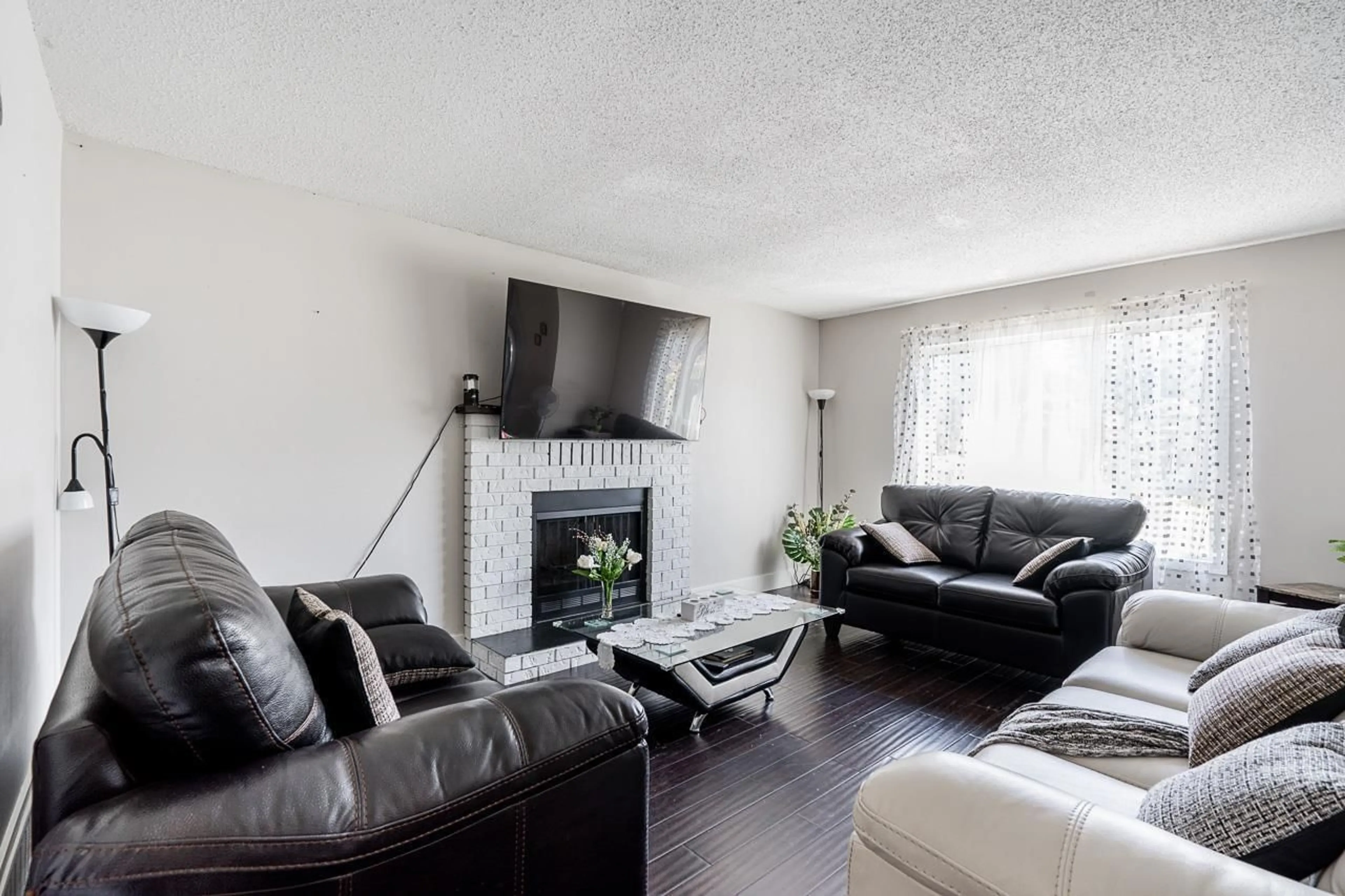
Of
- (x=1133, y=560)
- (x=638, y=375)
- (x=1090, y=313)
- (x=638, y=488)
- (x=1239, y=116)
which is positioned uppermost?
(x=1239, y=116)

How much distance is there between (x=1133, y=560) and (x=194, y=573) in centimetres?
380

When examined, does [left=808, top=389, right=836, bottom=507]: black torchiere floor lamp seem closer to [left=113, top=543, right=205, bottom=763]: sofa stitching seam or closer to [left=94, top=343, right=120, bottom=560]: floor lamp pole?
[left=94, top=343, right=120, bottom=560]: floor lamp pole

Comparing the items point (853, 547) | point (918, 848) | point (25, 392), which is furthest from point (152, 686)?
point (853, 547)

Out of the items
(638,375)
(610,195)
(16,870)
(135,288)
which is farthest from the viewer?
(638,375)

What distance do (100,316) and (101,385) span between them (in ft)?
→ 1.19

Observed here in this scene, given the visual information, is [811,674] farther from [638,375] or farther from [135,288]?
[135,288]

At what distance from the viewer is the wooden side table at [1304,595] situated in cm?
300

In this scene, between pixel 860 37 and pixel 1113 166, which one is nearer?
pixel 860 37

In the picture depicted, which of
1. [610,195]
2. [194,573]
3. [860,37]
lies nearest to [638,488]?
[610,195]

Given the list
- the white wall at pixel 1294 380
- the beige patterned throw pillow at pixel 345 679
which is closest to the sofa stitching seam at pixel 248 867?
the beige patterned throw pillow at pixel 345 679

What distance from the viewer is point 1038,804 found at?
2.93 ft

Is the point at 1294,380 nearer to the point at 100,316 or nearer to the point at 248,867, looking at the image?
the point at 248,867

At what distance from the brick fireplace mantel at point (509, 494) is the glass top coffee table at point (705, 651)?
1.81 ft

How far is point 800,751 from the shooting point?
254cm
